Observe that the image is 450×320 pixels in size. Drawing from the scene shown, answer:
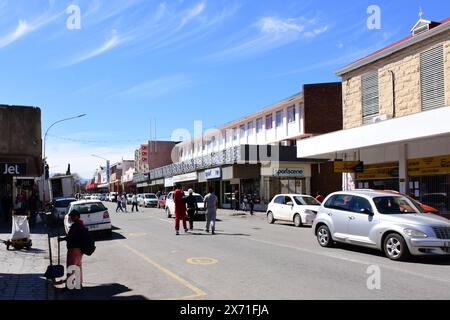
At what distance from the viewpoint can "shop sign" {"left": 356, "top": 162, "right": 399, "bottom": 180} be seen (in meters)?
23.3

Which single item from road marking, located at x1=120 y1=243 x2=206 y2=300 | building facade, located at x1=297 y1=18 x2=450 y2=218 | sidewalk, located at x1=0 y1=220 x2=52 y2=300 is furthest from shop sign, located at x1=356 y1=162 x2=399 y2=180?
sidewalk, located at x1=0 y1=220 x2=52 y2=300

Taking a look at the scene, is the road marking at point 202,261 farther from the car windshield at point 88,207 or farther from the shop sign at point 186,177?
the shop sign at point 186,177

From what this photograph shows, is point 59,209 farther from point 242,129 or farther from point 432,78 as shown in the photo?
point 242,129

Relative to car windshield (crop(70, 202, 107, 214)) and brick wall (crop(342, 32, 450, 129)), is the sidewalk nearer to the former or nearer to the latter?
car windshield (crop(70, 202, 107, 214))

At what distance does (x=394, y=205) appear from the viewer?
40.0ft

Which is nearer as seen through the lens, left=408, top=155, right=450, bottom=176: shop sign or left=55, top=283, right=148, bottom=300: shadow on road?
left=55, top=283, right=148, bottom=300: shadow on road

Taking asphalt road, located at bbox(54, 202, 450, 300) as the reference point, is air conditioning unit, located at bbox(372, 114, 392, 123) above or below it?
above

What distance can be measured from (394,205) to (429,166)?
988 centimetres

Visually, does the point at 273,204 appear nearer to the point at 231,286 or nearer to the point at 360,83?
the point at 360,83

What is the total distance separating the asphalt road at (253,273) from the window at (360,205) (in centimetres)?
112

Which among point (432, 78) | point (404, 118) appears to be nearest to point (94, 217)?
point (404, 118)

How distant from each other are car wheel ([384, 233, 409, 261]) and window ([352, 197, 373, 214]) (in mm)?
1011
